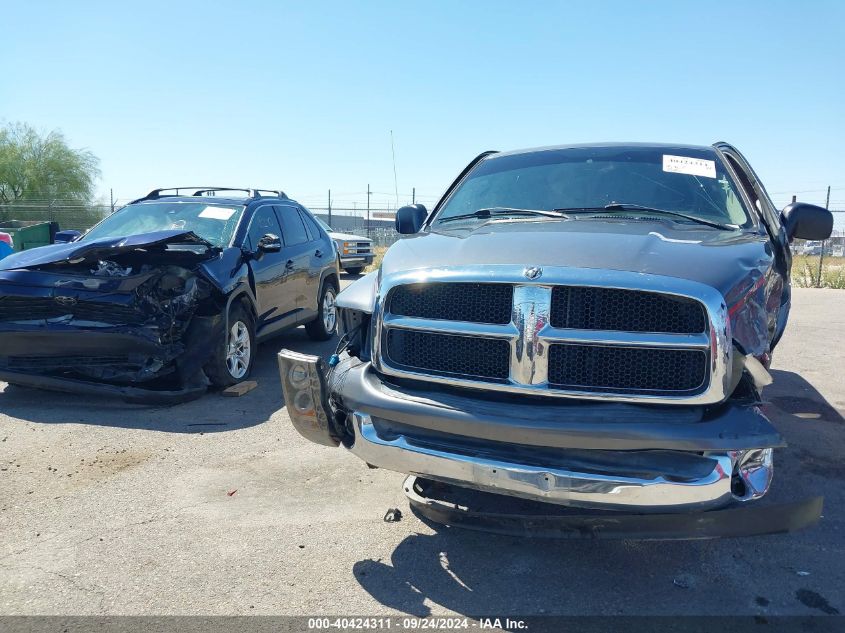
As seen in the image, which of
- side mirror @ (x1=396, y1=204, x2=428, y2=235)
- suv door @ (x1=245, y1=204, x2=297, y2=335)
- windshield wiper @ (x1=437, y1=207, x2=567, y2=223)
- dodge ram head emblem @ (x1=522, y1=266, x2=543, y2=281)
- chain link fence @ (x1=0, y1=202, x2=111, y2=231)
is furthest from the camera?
chain link fence @ (x1=0, y1=202, x2=111, y2=231)

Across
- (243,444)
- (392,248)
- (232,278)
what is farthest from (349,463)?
(232,278)

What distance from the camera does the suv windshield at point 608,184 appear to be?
387 centimetres

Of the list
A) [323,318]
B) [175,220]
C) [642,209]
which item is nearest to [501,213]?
[642,209]

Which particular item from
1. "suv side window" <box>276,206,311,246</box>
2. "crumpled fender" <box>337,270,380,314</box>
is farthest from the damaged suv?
"crumpled fender" <box>337,270,380,314</box>

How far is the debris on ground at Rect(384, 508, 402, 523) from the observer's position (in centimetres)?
367

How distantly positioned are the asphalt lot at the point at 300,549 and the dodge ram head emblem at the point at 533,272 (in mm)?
1423

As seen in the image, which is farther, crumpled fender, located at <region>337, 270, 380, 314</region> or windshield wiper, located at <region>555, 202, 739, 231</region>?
windshield wiper, located at <region>555, 202, 739, 231</region>

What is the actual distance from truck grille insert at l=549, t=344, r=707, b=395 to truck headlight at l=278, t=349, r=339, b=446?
1060 mm

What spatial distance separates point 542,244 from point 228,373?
13.1ft

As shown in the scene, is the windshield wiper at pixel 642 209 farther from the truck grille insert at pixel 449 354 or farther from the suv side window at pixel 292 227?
the suv side window at pixel 292 227

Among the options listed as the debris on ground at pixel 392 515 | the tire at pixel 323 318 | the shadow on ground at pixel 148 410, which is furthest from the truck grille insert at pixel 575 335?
the tire at pixel 323 318

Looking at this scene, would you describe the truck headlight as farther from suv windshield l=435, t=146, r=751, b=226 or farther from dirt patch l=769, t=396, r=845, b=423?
dirt patch l=769, t=396, r=845, b=423

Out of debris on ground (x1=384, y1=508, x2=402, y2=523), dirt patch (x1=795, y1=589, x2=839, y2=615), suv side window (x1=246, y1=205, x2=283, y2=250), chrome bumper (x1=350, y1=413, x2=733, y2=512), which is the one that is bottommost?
dirt patch (x1=795, y1=589, x2=839, y2=615)

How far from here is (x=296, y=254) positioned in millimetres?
7902
